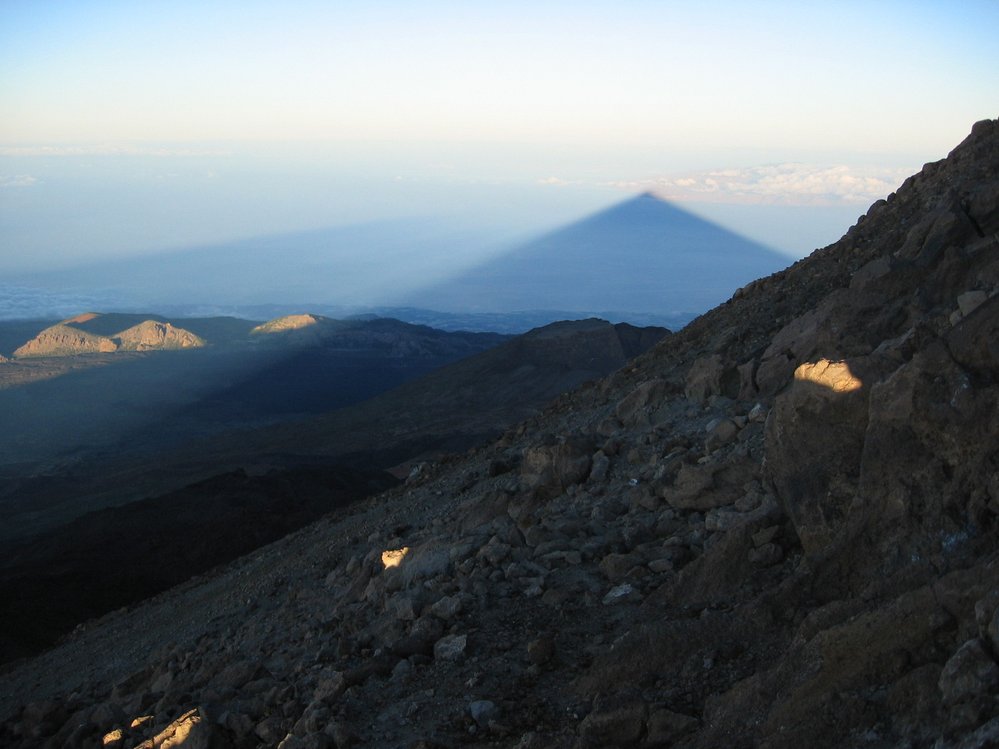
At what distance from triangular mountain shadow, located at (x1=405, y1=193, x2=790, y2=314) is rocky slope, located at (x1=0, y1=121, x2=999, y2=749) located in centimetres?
10901

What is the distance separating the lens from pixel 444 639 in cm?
739

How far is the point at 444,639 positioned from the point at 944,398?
3596 millimetres

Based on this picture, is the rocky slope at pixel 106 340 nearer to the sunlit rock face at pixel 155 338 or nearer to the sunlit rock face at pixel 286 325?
the sunlit rock face at pixel 155 338

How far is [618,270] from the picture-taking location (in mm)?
144250

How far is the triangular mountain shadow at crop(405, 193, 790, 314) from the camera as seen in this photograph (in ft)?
423

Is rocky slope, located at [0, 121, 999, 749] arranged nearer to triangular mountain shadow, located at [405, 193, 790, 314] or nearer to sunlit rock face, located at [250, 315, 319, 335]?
sunlit rock face, located at [250, 315, 319, 335]

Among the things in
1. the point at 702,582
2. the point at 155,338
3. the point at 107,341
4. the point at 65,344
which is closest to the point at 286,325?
the point at 155,338

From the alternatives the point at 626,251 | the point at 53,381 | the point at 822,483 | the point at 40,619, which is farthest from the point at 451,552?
the point at 626,251

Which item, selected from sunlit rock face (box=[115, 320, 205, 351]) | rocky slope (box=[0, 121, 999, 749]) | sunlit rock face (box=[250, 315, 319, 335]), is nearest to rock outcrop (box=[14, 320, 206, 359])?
sunlit rock face (box=[115, 320, 205, 351])

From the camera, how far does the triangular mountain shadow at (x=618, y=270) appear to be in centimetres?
12888

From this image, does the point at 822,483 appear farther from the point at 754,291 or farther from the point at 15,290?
the point at 15,290

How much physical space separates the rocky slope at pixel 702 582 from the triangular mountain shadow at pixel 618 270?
10901 cm

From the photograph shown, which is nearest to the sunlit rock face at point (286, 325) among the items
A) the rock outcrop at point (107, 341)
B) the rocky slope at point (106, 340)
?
the rocky slope at point (106, 340)

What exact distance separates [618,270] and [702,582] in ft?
455
